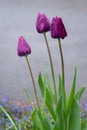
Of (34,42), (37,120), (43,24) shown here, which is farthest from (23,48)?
(34,42)

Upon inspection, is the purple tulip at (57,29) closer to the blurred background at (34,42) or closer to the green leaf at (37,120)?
the green leaf at (37,120)

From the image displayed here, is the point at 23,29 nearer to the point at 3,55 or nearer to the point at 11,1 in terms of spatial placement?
the point at 3,55

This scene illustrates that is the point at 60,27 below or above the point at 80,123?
above

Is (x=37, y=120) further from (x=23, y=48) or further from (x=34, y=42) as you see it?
(x=34, y=42)

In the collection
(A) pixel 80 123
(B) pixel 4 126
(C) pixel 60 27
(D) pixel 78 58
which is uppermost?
(C) pixel 60 27

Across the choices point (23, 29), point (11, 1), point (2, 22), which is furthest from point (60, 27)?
point (11, 1)

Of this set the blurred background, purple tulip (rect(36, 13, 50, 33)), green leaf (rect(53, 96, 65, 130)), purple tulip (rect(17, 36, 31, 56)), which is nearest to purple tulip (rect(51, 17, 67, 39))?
purple tulip (rect(36, 13, 50, 33))
